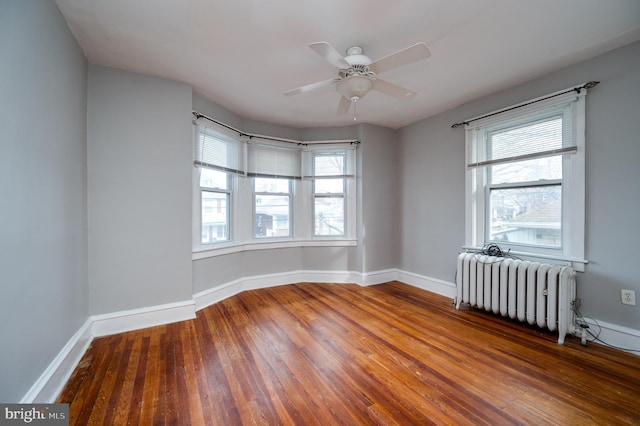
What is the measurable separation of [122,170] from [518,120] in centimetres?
438

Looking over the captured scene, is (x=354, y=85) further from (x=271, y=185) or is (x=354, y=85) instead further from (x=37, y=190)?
(x=271, y=185)

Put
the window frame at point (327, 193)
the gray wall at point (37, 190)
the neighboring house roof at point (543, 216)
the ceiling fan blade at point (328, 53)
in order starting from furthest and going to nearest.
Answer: the window frame at point (327, 193), the neighboring house roof at point (543, 216), the ceiling fan blade at point (328, 53), the gray wall at point (37, 190)

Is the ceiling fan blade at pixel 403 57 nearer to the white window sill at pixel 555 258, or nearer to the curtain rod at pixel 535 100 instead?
the curtain rod at pixel 535 100

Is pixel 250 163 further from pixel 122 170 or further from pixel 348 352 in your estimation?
pixel 348 352

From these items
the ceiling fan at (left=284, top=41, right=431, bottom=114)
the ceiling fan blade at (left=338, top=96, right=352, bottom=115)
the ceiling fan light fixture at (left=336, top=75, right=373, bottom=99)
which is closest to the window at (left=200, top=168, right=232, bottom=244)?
the ceiling fan at (left=284, top=41, right=431, bottom=114)

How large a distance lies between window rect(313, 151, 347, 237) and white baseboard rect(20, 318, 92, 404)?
3.04 m

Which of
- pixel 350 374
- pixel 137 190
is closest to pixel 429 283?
pixel 350 374

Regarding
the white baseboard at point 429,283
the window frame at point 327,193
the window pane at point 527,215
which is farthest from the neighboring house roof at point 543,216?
the window frame at point 327,193

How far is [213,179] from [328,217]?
1939mm

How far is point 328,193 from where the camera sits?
4.32 m

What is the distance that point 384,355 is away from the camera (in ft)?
6.99

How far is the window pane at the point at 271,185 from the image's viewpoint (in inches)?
159

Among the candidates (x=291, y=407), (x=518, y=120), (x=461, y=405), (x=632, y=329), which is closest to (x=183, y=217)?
(x=291, y=407)

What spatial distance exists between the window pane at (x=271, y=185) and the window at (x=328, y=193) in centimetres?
50
